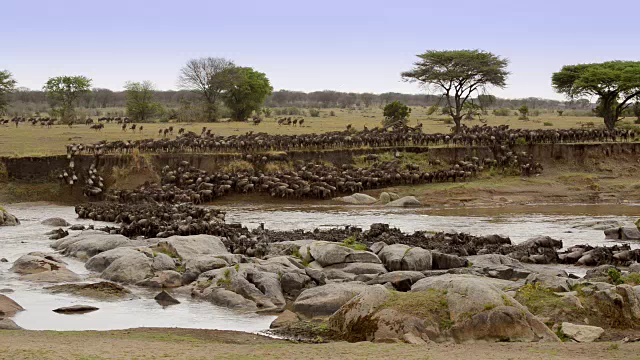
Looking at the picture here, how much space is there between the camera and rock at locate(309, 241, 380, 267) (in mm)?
23172

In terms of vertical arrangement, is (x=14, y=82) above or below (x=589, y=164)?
above

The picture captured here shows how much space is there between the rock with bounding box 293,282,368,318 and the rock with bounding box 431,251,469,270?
490 cm

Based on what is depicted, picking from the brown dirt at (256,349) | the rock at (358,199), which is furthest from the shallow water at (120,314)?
the rock at (358,199)

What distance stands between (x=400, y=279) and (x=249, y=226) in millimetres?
15712

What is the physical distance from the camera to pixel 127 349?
13.5m

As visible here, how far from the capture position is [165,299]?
19.9m

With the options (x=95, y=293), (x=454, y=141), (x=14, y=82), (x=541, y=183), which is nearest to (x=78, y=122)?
(x=14, y=82)

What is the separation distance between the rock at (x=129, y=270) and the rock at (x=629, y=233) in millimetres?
17500

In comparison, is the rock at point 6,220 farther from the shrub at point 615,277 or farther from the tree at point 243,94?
the tree at point 243,94

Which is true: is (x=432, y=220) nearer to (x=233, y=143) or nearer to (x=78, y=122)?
(x=233, y=143)

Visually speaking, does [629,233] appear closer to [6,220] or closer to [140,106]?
[6,220]

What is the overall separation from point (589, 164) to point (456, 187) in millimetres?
10437

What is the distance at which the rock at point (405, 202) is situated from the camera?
4172cm

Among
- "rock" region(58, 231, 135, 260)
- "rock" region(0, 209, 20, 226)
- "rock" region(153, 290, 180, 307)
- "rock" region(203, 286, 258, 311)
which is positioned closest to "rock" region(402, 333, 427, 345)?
"rock" region(203, 286, 258, 311)
